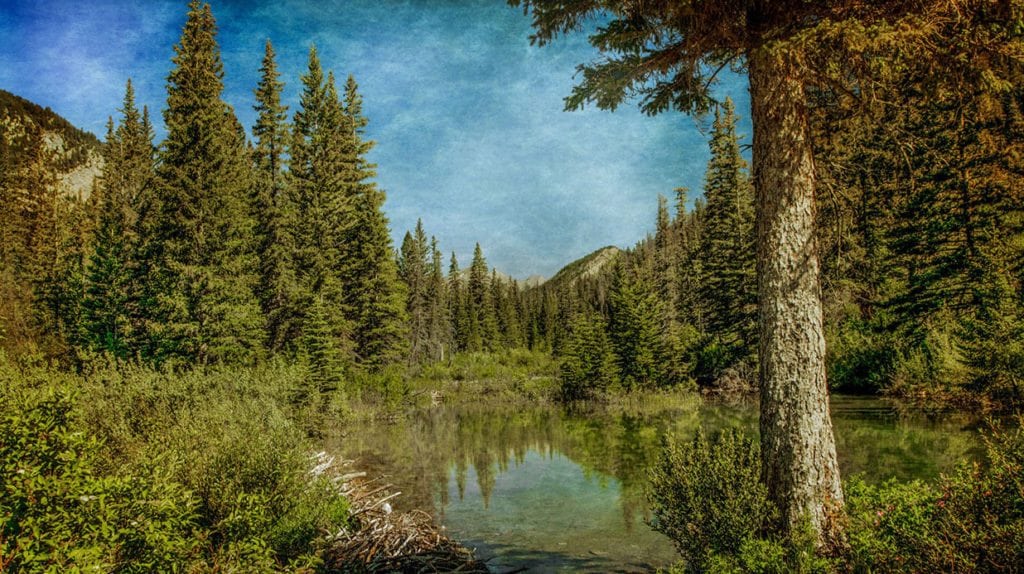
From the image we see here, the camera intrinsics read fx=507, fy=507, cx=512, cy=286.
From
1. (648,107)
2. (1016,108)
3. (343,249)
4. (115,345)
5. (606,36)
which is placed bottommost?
(115,345)

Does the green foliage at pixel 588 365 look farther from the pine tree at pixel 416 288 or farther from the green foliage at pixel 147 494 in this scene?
the green foliage at pixel 147 494

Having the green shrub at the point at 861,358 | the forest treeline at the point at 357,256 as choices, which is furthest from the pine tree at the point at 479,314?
the green shrub at the point at 861,358

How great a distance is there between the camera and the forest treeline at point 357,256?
1723 centimetres

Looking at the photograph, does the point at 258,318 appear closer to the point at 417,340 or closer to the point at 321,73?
the point at 321,73

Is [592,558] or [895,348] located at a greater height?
[895,348]

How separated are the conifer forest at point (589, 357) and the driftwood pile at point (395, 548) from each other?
0.06m

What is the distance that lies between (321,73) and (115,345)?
64.3 feet

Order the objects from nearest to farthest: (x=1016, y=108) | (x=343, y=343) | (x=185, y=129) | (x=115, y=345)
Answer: (x=1016, y=108)
(x=185, y=129)
(x=115, y=345)
(x=343, y=343)

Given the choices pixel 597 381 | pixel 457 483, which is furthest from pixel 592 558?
pixel 597 381

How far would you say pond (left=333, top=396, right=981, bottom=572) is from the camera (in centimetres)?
809

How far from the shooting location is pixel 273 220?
28.4 meters

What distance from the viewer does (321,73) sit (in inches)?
1277

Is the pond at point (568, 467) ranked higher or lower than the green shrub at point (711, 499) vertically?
lower

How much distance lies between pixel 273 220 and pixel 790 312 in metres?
28.6
